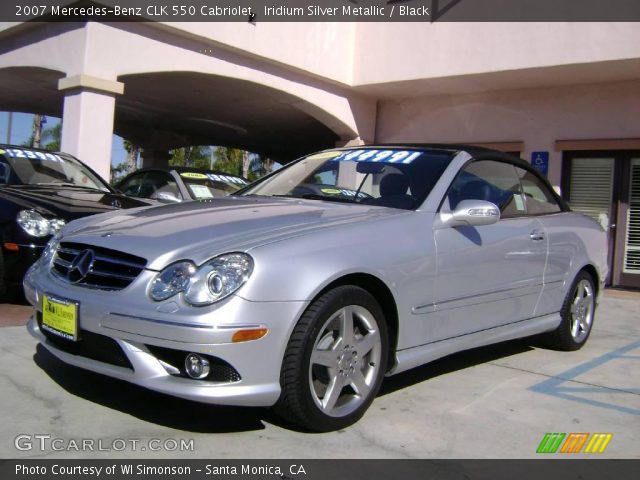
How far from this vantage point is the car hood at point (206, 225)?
2834 mm

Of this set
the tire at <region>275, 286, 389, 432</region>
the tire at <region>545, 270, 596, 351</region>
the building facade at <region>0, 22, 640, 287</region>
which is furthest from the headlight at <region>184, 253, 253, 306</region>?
the building facade at <region>0, 22, 640, 287</region>

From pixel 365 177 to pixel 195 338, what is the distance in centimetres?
194

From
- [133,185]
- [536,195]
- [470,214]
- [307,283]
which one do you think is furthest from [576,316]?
[133,185]

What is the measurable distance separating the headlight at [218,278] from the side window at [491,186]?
160 cm

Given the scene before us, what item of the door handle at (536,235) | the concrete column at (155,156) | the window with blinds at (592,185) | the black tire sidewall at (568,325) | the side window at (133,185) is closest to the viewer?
the door handle at (536,235)

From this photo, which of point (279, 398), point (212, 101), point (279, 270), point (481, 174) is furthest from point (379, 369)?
point (212, 101)

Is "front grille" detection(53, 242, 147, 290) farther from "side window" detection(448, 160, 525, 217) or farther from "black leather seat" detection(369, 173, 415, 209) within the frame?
"side window" detection(448, 160, 525, 217)

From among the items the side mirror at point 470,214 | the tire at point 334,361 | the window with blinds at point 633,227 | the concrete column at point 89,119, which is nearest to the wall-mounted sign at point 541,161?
the window with blinds at point 633,227

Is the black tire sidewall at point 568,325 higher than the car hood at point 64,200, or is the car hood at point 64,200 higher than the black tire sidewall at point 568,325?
the car hood at point 64,200

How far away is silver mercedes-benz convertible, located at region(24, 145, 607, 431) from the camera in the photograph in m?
2.68

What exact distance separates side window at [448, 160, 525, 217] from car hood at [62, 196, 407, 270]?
63 cm

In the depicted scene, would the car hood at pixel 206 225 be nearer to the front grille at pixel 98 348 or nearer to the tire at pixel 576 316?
the front grille at pixel 98 348

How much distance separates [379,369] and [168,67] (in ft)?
25.8

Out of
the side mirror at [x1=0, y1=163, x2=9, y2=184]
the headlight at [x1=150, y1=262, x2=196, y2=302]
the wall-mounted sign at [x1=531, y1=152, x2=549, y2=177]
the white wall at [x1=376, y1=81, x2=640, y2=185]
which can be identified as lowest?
the headlight at [x1=150, y1=262, x2=196, y2=302]
